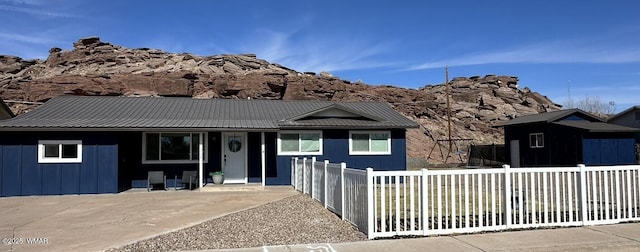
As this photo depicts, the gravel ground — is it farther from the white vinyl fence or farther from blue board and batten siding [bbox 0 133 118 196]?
blue board and batten siding [bbox 0 133 118 196]

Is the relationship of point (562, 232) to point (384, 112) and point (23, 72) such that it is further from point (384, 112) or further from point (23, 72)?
point (23, 72)

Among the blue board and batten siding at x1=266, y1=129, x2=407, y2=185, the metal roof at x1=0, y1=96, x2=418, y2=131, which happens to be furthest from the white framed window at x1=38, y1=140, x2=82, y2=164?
the blue board and batten siding at x1=266, y1=129, x2=407, y2=185

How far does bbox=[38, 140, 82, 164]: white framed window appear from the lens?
1452cm

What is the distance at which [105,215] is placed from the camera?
10016mm

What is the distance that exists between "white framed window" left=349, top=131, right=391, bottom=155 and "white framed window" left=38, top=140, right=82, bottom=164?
934cm

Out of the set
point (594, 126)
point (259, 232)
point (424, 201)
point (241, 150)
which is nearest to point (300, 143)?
point (241, 150)

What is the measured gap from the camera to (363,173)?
7590 millimetres

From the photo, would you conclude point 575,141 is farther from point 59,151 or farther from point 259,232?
point 59,151

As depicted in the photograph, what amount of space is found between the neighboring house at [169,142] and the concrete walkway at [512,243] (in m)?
9.79

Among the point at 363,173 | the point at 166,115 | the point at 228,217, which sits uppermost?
the point at 166,115

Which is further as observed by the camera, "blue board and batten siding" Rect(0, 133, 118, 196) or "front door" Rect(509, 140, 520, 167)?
"front door" Rect(509, 140, 520, 167)

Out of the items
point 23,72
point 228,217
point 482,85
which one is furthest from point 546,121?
point 23,72

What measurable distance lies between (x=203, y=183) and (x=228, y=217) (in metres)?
7.77

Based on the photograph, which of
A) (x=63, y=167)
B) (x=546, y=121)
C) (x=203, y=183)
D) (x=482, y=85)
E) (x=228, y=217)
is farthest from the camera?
(x=482, y=85)
